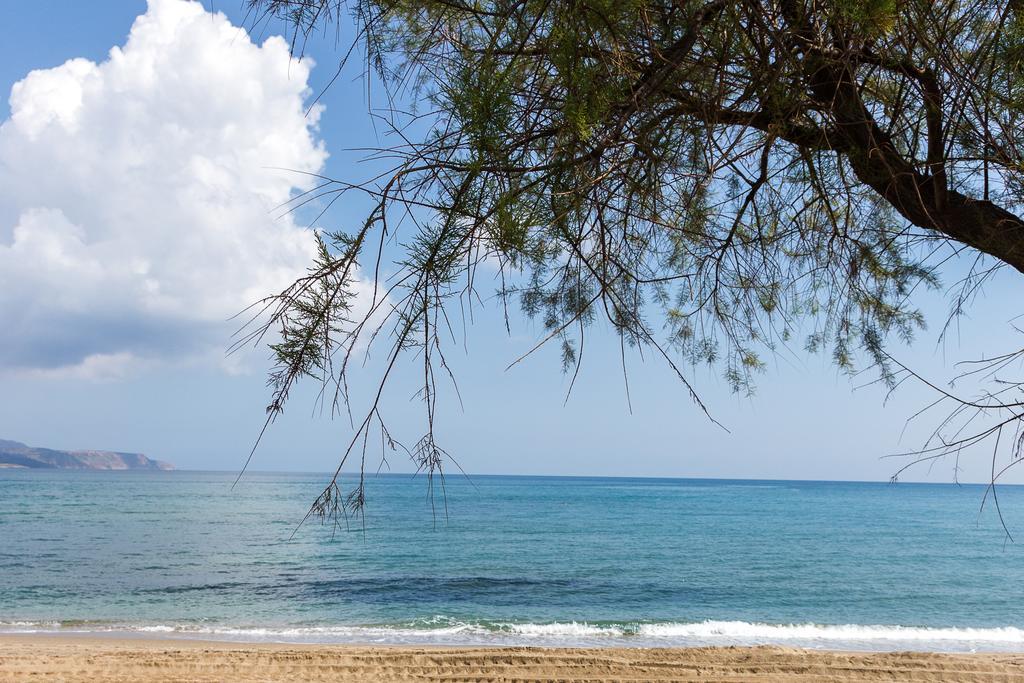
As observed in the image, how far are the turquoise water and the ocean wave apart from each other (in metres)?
0.04

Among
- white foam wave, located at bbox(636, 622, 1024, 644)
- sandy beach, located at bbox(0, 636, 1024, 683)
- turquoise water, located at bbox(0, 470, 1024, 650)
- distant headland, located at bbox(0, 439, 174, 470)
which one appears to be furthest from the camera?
distant headland, located at bbox(0, 439, 174, 470)

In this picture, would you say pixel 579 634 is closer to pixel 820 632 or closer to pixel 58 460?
pixel 820 632

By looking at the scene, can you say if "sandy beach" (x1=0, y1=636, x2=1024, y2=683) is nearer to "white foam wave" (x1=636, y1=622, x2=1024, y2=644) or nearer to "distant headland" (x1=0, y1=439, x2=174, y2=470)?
"white foam wave" (x1=636, y1=622, x2=1024, y2=644)

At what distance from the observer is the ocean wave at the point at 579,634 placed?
26.8 feet

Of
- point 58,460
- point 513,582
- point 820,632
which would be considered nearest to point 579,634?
point 820,632

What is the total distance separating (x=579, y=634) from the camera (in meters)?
8.55

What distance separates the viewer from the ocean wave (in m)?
8.18

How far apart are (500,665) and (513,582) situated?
6842 mm

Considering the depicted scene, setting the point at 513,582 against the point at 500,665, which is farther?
the point at 513,582

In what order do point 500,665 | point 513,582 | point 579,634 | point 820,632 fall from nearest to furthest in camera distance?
point 500,665
point 579,634
point 820,632
point 513,582

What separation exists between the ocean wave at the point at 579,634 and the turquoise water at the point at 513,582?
0.04 m

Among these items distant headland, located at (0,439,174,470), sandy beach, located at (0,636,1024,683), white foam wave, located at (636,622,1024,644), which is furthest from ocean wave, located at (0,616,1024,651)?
distant headland, located at (0,439,174,470)

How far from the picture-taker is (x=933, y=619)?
1040cm

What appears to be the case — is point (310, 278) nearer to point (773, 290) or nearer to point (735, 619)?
point (773, 290)
